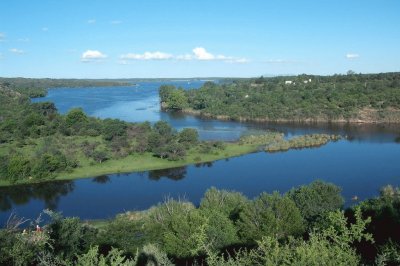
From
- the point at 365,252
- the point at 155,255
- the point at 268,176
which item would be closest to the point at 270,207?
the point at 365,252

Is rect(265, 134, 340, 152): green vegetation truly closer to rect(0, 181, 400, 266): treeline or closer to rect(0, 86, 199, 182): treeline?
rect(0, 86, 199, 182): treeline

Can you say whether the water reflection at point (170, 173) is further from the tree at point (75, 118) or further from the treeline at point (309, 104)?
the treeline at point (309, 104)

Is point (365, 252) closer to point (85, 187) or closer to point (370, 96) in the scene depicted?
point (85, 187)

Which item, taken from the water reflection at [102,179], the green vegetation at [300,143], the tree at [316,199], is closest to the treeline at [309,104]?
the green vegetation at [300,143]

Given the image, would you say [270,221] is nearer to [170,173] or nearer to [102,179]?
[170,173]

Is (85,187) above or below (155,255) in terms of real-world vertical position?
below

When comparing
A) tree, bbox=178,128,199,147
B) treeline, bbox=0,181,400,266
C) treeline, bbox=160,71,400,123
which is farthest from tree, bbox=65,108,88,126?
treeline, bbox=0,181,400,266
